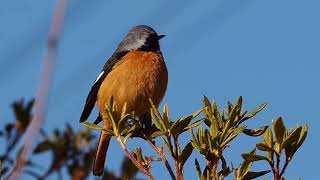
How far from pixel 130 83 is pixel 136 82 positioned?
61 mm

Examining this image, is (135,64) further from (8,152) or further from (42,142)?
(8,152)

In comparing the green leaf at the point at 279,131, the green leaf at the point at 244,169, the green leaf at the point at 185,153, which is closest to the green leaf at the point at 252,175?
the green leaf at the point at 244,169

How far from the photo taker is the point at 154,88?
16.7ft

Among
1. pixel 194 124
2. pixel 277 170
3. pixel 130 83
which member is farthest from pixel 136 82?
pixel 277 170

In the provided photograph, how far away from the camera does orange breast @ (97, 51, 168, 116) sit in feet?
16.6

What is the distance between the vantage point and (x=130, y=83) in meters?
5.18

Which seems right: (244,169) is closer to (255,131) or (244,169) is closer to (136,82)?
(255,131)

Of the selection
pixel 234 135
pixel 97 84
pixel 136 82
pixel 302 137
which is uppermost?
pixel 97 84

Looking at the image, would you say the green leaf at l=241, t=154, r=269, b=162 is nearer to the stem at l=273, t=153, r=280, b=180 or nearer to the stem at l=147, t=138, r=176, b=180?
the stem at l=273, t=153, r=280, b=180

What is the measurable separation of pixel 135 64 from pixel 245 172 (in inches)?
131

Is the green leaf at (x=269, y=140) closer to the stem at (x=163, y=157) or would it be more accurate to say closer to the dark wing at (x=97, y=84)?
the stem at (x=163, y=157)

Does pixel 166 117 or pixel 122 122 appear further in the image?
pixel 122 122

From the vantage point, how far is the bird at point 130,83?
5035 mm

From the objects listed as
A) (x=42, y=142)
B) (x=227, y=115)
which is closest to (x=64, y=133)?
(x=42, y=142)
